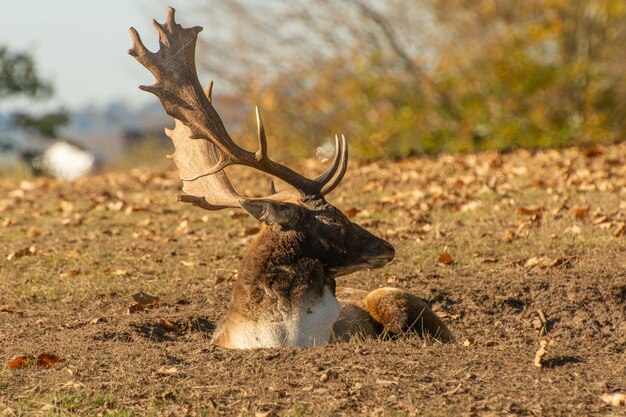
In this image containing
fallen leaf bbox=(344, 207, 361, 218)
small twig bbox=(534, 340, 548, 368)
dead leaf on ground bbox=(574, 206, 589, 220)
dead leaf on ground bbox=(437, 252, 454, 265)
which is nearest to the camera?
small twig bbox=(534, 340, 548, 368)

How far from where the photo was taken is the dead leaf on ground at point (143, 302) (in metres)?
7.75

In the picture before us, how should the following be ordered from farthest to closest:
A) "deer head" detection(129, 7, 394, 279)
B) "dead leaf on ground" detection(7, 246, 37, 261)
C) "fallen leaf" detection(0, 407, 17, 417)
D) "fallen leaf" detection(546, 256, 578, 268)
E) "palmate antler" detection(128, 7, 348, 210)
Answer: "dead leaf on ground" detection(7, 246, 37, 261), "fallen leaf" detection(546, 256, 578, 268), "palmate antler" detection(128, 7, 348, 210), "deer head" detection(129, 7, 394, 279), "fallen leaf" detection(0, 407, 17, 417)

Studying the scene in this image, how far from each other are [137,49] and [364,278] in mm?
2866

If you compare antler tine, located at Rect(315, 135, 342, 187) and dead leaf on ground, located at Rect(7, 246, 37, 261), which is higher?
antler tine, located at Rect(315, 135, 342, 187)

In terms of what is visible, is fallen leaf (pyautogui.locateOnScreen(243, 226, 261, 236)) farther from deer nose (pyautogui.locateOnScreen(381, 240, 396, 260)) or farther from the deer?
deer nose (pyautogui.locateOnScreen(381, 240, 396, 260))

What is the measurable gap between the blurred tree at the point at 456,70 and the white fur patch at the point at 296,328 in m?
13.9

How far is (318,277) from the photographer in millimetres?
6125

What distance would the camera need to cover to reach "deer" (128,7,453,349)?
608cm

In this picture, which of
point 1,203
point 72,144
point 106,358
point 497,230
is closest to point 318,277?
point 106,358

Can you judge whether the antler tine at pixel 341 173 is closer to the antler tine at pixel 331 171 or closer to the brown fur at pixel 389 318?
the antler tine at pixel 331 171

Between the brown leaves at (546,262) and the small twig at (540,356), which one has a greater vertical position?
the brown leaves at (546,262)

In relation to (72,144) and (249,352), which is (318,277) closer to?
(249,352)

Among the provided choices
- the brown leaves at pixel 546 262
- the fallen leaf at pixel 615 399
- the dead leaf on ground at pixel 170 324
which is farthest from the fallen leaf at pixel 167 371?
the brown leaves at pixel 546 262

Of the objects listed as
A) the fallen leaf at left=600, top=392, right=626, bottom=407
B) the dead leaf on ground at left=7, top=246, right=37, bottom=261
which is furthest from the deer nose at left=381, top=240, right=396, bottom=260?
the dead leaf on ground at left=7, top=246, right=37, bottom=261
